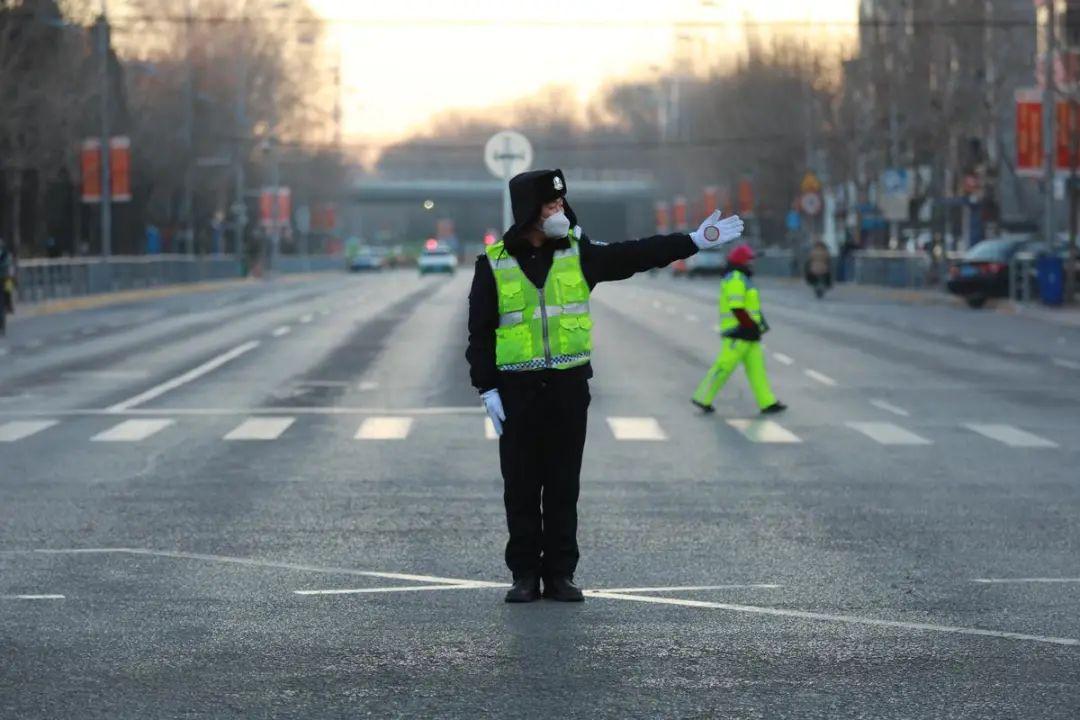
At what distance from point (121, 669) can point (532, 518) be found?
2.28 meters

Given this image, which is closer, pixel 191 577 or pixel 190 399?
pixel 191 577

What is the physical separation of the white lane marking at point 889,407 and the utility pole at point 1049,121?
26430 millimetres

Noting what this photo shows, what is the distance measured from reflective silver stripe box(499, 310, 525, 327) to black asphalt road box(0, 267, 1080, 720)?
118 cm

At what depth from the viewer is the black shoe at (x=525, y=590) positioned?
991 cm

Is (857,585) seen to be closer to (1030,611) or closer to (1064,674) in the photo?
(1030,611)

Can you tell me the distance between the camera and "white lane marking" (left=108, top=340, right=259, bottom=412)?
23.5 metres

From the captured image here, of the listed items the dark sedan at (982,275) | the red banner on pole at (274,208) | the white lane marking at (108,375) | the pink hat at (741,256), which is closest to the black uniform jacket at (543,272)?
the pink hat at (741,256)

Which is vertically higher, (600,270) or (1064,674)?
(600,270)

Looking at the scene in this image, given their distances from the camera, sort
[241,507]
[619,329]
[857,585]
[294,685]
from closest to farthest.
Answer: [294,685] < [857,585] < [241,507] < [619,329]

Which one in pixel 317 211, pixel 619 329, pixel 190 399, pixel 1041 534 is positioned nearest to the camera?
pixel 1041 534

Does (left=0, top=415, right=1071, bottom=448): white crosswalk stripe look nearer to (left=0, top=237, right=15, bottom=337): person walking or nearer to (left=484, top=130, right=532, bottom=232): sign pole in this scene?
(left=484, top=130, right=532, bottom=232): sign pole

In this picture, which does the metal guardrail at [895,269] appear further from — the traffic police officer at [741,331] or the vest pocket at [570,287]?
the vest pocket at [570,287]

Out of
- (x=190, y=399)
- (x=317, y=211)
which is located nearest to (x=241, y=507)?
(x=190, y=399)

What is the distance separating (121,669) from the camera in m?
8.28
